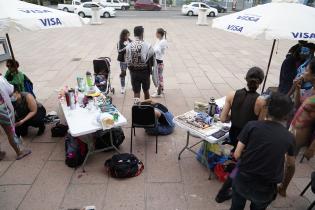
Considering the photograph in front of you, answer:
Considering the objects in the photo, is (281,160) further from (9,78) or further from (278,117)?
(9,78)

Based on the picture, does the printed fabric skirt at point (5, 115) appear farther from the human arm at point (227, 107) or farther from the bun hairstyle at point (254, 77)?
the bun hairstyle at point (254, 77)

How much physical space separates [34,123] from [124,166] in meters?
2.13

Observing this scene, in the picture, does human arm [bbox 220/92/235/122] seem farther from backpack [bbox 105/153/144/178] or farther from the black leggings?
the black leggings

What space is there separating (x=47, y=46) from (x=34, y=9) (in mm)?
8385

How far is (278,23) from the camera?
12.7 ft

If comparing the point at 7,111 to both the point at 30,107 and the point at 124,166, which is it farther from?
the point at 124,166

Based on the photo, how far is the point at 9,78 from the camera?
16.0ft

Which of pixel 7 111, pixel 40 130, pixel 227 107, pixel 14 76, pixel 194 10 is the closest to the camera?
pixel 227 107

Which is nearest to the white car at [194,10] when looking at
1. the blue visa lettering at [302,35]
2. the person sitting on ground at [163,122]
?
the person sitting on ground at [163,122]

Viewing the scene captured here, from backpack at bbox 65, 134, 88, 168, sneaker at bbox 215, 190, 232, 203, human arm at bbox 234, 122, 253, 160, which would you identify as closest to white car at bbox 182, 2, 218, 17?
backpack at bbox 65, 134, 88, 168

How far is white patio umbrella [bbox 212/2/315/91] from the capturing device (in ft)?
12.3

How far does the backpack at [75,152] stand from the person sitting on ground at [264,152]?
255 cm

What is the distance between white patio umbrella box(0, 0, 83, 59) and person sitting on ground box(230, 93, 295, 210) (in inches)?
140

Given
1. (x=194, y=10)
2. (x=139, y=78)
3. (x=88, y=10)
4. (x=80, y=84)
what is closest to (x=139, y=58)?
(x=139, y=78)
